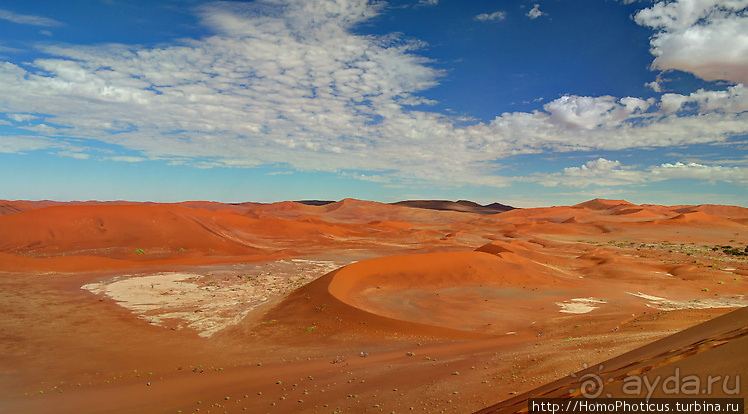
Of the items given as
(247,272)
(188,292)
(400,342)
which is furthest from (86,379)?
(247,272)

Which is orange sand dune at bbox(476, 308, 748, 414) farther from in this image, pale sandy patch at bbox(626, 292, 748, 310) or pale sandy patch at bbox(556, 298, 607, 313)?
pale sandy patch at bbox(626, 292, 748, 310)

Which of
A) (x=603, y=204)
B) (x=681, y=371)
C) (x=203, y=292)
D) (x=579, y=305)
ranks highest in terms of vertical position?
(x=603, y=204)

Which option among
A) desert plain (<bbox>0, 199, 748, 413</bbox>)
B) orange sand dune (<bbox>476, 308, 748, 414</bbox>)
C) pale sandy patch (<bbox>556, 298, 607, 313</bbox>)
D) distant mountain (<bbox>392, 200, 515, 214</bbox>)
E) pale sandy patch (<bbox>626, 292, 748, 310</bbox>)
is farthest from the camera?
distant mountain (<bbox>392, 200, 515, 214</bbox>)

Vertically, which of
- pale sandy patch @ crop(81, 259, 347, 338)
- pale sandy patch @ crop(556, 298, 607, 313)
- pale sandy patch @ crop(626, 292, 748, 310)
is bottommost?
pale sandy patch @ crop(81, 259, 347, 338)

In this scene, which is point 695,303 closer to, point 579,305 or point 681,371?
point 579,305

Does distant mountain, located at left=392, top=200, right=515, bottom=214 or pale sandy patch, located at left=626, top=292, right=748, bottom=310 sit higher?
distant mountain, located at left=392, top=200, right=515, bottom=214

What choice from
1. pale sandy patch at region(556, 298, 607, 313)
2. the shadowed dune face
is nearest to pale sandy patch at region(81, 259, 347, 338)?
the shadowed dune face

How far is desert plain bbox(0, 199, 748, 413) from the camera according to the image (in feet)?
20.4

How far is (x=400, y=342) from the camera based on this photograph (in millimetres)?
11094

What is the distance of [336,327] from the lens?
1260 cm

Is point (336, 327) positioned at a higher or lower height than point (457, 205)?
lower

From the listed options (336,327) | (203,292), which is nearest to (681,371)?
(336,327)

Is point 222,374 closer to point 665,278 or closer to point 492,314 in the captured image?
point 492,314

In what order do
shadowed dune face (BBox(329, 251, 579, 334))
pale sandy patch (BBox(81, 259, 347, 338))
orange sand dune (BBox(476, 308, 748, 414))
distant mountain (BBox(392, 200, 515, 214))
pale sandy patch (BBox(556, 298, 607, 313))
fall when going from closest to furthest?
orange sand dune (BBox(476, 308, 748, 414))
shadowed dune face (BBox(329, 251, 579, 334))
pale sandy patch (BBox(81, 259, 347, 338))
pale sandy patch (BBox(556, 298, 607, 313))
distant mountain (BBox(392, 200, 515, 214))
